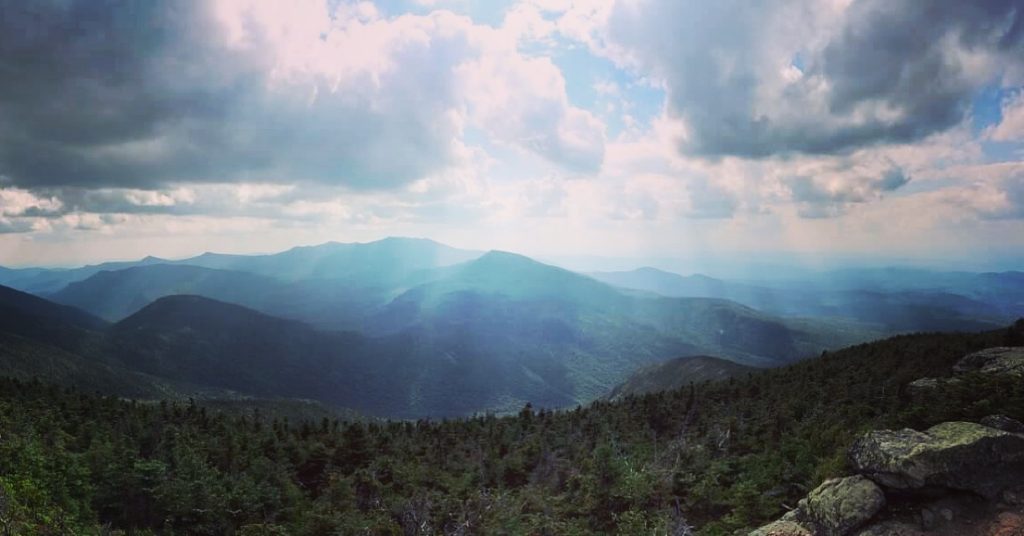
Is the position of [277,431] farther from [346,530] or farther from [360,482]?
[346,530]

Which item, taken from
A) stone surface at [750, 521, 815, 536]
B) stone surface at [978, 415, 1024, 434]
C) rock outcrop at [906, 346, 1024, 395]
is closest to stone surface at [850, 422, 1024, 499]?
stone surface at [978, 415, 1024, 434]

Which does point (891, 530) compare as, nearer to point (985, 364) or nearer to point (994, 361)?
point (994, 361)

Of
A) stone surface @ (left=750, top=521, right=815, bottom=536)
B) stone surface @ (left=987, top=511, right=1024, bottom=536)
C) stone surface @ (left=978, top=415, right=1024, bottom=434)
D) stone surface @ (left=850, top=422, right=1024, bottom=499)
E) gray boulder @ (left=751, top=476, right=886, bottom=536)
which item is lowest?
stone surface @ (left=750, top=521, right=815, bottom=536)

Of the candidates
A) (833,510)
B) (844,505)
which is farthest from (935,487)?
(833,510)

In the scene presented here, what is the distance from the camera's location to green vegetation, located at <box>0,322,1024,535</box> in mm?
23812

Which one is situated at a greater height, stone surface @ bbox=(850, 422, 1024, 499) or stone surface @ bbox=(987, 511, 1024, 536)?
stone surface @ bbox=(850, 422, 1024, 499)

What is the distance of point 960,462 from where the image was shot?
16484 millimetres

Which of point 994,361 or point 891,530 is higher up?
point 994,361

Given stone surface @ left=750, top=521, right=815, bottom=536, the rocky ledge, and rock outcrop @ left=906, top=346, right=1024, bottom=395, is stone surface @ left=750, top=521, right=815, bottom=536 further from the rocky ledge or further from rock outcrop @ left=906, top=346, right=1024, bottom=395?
rock outcrop @ left=906, top=346, right=1024, bottom=395

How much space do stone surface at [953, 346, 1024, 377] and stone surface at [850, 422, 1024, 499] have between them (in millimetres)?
15776

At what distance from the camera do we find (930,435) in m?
18.1

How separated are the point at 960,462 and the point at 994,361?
24.3 m

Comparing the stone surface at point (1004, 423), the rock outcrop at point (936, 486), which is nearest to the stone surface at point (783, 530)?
the rock outcrop at point (936, 486)

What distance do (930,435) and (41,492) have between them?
3979 cm
